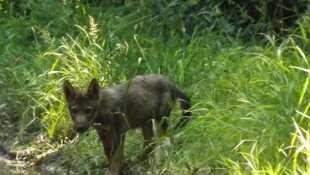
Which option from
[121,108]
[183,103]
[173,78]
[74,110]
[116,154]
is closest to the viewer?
[74,110]

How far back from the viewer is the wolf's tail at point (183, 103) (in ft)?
26.9

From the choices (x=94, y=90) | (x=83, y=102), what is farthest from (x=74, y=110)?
(x=94, y=90)

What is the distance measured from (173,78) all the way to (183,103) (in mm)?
815

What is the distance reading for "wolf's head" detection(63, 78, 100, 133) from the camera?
7566mm

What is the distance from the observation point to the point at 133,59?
374 inches

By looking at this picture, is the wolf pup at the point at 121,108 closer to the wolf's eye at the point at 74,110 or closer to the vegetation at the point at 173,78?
the wolf's eye at the point at 74,110

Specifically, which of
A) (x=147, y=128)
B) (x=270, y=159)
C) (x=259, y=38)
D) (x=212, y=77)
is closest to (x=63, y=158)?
(x=147, y=128)

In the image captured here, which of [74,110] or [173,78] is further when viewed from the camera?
[173,78]

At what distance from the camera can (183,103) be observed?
8.36 metres

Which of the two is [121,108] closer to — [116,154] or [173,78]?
[116,154]

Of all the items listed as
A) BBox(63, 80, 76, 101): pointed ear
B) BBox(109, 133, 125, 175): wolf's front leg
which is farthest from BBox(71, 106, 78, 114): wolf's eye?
BBox(109, 133, 125, 175): wolf's front leg

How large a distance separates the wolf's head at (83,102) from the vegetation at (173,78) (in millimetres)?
689

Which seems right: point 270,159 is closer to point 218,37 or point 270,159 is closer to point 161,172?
point 161,172

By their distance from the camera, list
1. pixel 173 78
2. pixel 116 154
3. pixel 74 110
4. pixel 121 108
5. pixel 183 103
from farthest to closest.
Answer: pixel 173 78
pixel 183 103
pixel 121 108
pixel 116 154
pixel 74 110
